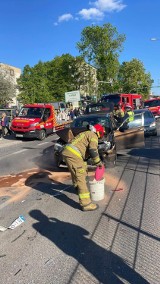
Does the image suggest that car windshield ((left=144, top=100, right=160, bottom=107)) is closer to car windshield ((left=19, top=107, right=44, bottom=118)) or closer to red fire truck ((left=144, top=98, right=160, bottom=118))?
red fire truck ((left=144, top=98, right=160, bottom=118))

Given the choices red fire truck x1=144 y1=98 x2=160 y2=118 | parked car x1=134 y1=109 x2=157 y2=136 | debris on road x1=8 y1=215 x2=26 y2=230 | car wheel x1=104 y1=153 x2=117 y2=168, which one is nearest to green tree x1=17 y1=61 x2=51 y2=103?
red fire truck x1=144 y1=98 x2=160 y2=118

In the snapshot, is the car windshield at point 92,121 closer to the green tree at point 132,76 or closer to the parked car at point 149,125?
the parked car at point 149,125

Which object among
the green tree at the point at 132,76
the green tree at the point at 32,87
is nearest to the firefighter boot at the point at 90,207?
the green tree at the point at 32,87

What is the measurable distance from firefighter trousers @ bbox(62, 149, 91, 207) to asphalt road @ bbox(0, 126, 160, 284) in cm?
27

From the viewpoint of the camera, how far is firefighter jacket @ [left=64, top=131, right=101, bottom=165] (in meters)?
6.15

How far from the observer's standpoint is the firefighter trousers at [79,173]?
6070 millimetres

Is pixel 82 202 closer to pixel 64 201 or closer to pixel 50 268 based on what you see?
pixel 64 201

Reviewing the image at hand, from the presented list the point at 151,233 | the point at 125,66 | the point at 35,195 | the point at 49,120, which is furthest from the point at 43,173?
the point at 125,66

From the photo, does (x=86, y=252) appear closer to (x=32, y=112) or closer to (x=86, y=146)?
(x=86, y=146)

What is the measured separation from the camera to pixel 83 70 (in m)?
64.7

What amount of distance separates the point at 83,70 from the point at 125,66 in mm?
31391

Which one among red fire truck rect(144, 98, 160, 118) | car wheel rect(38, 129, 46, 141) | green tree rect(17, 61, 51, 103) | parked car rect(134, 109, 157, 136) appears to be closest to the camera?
parked car rect(134, 109, 157, 136)

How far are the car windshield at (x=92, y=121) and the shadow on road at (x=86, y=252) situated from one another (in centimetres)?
581

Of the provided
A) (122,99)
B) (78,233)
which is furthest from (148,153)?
(122,99)
